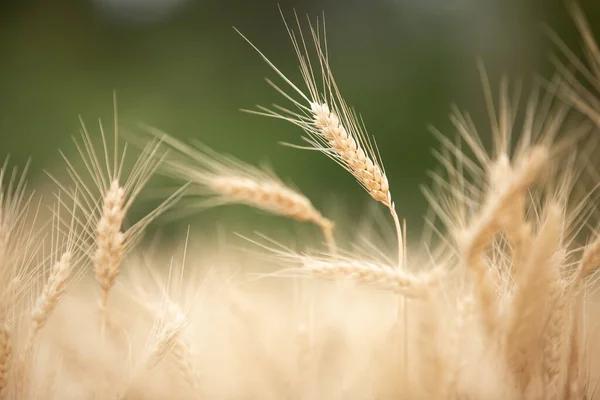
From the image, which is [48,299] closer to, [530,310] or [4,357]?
[4,357]

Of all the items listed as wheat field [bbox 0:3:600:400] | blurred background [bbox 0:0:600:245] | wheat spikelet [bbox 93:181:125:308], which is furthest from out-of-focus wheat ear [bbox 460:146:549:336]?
blurred background [bbox 0:0:600:245]

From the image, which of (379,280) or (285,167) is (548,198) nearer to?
(379,280)

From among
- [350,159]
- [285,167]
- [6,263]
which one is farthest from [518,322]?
[285,167]

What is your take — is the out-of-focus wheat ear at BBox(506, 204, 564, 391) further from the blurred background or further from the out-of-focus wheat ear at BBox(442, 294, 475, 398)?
the blurred background

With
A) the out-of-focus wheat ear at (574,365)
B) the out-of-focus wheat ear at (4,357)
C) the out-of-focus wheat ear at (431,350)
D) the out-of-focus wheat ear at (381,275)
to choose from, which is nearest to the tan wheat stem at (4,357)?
the out-of-focus wheat ear at (4,357)

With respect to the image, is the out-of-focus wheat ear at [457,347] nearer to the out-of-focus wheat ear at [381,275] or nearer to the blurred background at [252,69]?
the out-of-focus wheat ear at [381,275]
